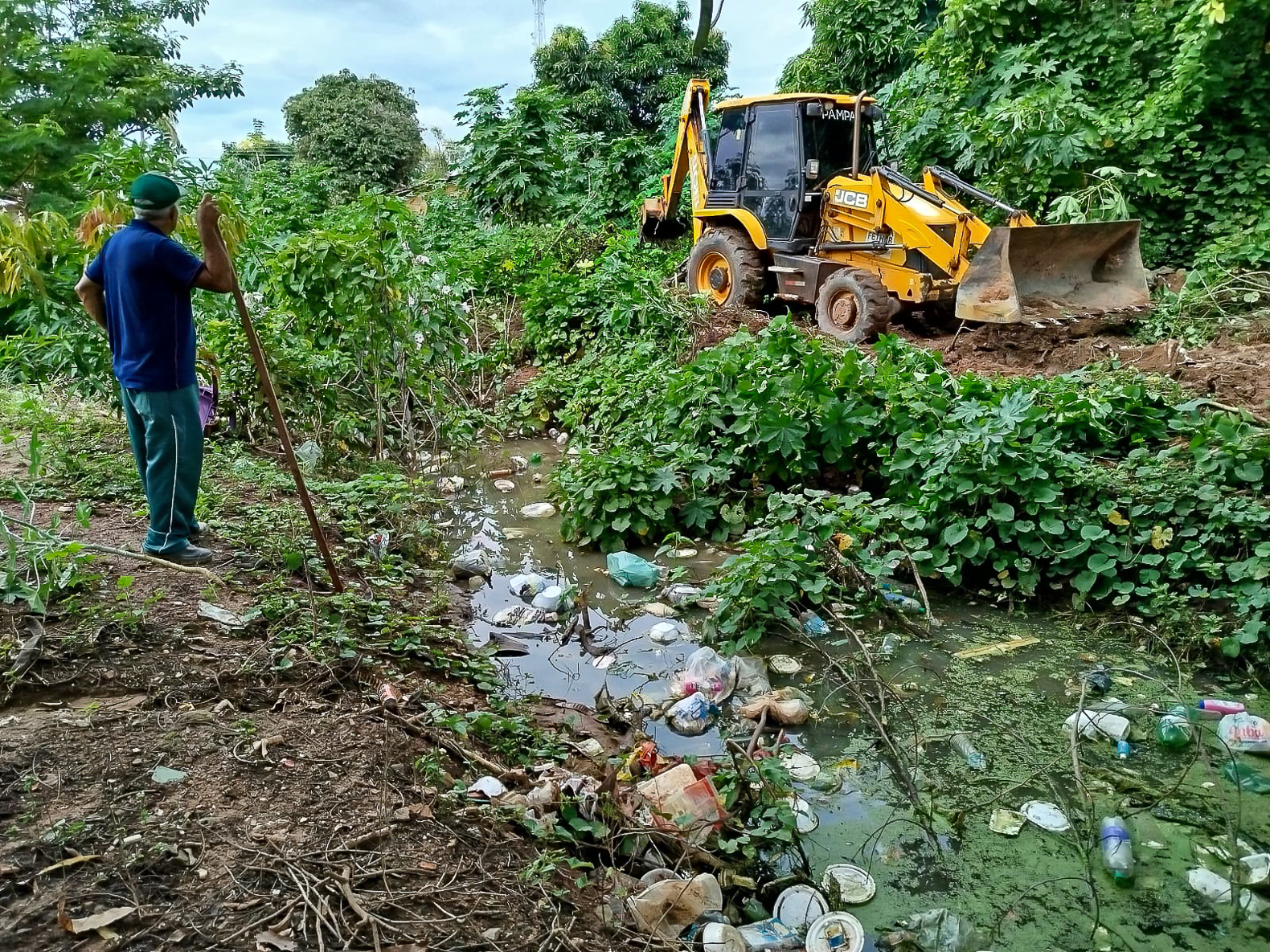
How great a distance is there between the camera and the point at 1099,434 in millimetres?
4547

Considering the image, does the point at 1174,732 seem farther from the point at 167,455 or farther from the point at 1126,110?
the point at 1126,110

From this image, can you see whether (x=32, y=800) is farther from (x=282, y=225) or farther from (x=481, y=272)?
(x=282, y=225)

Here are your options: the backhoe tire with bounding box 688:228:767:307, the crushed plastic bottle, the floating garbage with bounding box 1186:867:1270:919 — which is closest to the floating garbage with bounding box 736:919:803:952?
the floating garbage with bounding box 1186:867:1270:919

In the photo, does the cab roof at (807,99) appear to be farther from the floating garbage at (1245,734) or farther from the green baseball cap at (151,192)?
the floating garbage at (1245,734)

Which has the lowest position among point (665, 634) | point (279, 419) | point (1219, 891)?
point (1219, 891)

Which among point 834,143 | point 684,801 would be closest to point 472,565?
point 684,801

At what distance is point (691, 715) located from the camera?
11.4ft

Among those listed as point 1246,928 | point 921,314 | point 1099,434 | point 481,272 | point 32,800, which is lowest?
point 1246,928

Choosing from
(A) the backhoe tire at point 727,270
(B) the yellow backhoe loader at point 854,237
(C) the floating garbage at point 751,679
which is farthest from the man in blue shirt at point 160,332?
(A) the backhoe tire at point 727,270

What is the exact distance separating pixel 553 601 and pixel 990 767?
226cm

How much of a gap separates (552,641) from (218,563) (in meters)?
1.57

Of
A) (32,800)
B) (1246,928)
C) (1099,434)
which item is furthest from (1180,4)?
(32,800)

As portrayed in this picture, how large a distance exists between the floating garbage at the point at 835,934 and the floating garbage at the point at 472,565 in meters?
2.94

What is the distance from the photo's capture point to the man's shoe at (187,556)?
12.1 feet
